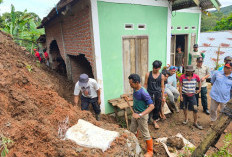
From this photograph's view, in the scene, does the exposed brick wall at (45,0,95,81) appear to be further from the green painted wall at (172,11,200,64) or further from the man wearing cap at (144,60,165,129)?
the green painted wall at (172,11,200,64)

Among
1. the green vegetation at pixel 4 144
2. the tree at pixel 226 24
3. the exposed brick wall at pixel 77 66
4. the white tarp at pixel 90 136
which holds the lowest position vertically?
the white tarp at pixel 90 136

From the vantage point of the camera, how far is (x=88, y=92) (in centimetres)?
405

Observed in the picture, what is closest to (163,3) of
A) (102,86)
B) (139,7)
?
(139,7)

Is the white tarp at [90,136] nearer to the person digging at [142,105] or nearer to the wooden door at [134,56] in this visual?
the person digging at [142,105]

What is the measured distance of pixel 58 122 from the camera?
2270mm

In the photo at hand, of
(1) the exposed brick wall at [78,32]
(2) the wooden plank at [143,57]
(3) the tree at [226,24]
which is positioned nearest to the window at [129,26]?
(2) the wooden plank at [143,57]

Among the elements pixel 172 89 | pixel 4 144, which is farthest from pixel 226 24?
pixel 4 144

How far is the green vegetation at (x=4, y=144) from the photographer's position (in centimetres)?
154

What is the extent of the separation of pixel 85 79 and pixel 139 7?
281 cm

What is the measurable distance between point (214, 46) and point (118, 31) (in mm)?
7202

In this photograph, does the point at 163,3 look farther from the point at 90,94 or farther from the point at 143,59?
the point at 90,94

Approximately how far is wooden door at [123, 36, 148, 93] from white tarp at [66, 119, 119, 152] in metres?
2.83

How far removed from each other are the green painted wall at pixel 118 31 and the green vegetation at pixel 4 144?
118 inches

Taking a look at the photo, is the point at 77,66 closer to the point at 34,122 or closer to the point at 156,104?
the point at 156,104
